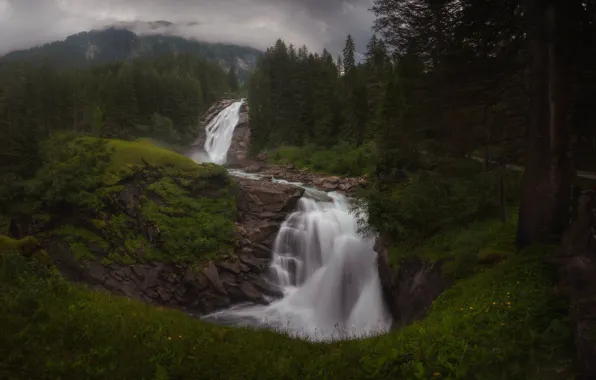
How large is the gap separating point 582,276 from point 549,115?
11.8 feet

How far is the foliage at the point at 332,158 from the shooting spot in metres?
39.0

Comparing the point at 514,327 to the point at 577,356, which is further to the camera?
the point at 514,327

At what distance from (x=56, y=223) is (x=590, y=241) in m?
25.4

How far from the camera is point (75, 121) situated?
2200 inches

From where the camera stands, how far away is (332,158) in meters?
43.6

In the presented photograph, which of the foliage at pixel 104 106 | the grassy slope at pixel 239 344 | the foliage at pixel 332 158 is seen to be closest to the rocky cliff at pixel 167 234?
the foliage at pixel 104 106

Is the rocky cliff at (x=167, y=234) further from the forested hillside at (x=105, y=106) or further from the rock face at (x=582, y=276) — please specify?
the rock face at (x=582, y=276)

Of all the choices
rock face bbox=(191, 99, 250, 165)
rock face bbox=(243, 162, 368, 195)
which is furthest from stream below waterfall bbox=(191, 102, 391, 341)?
rock face bbox=(191, 99, 250, 165)

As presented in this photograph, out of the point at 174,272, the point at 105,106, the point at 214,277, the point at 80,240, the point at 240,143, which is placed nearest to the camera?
the point at 214,277

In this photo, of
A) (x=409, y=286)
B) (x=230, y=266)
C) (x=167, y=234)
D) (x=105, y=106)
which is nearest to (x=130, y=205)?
(x=167, y=234)

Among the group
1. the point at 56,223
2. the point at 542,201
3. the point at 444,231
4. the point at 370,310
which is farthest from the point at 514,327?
the point at 56,223

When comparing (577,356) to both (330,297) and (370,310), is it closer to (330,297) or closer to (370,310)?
(370,310)

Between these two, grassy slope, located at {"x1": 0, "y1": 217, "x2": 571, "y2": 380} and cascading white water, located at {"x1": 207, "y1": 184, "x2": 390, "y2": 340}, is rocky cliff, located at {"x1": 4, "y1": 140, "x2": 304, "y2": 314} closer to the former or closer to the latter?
cascading white water, located at {"x1": 207, "y1": 184, "x2": 390, "y2": 340}

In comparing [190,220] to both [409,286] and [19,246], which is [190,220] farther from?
[19,246]
